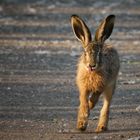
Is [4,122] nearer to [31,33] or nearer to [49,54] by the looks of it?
[49,54]

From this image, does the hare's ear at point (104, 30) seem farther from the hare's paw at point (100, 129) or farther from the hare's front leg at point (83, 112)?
the hare's paw at point (100, 129)

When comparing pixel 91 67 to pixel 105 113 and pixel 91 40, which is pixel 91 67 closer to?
pixel 91 40

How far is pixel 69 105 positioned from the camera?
12695 millimetres

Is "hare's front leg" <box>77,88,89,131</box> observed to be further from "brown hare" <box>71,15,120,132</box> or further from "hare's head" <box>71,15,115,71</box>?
"hare's head" <box>71,15,115,71</box>

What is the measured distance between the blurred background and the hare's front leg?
119mm

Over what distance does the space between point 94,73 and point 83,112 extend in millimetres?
505

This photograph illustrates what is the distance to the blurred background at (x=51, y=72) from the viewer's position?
36.4 feet

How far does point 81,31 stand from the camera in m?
11.2

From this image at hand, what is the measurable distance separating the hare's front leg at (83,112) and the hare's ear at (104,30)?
70 cm

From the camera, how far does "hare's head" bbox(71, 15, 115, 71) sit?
34.8ft

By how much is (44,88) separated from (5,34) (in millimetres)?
9318

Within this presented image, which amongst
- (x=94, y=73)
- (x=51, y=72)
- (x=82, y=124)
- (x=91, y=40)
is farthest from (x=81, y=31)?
(x=51, y=72)

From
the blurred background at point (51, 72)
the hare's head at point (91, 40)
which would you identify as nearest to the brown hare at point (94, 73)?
the hare's head at point (91, 40)

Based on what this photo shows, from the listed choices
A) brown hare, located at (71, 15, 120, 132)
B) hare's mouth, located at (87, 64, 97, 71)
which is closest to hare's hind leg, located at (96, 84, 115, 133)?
brown hare, located at (71, 15, 120, 132)
